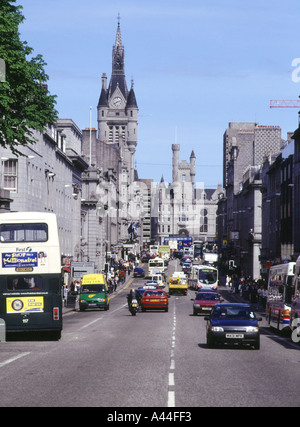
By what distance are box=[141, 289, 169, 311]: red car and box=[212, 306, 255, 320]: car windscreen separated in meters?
27.5

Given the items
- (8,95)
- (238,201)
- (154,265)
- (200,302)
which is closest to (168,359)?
(8,95)

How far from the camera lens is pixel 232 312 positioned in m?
27.3

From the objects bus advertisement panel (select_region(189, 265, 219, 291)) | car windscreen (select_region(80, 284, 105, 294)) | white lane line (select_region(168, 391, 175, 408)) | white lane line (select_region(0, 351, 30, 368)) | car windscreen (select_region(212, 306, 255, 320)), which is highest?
car windscreen (select_region(212, 306, 255, 320))

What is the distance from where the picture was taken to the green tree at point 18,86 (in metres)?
29.1

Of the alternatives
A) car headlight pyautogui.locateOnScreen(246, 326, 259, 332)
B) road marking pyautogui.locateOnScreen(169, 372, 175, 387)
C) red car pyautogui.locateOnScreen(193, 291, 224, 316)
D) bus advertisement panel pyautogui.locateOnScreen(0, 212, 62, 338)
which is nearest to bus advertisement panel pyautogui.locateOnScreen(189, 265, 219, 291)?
red car pyautogui.locateOnScreen(193, 291, 224, 316)

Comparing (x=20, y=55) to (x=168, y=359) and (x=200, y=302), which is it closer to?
(x=168, y=359)

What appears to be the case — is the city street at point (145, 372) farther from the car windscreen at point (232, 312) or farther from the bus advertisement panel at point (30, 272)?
the car windscreen at point (232, 312)

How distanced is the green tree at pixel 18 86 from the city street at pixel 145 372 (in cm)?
745

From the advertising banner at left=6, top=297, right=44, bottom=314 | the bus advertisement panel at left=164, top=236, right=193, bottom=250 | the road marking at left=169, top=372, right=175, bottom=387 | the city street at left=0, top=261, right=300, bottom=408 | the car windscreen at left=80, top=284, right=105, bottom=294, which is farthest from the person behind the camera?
the bus advertisement panel at left=164, top=236, right=193, bottom=250

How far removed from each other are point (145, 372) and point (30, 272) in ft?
32.6

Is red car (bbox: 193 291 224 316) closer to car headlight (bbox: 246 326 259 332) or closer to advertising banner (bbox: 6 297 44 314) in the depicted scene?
advertising banner (bbox: 6 297 44 314)

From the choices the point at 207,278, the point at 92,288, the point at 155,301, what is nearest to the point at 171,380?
the point at 155,301

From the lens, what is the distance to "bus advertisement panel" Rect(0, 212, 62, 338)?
27.6 metres

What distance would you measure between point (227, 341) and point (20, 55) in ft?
39.1
